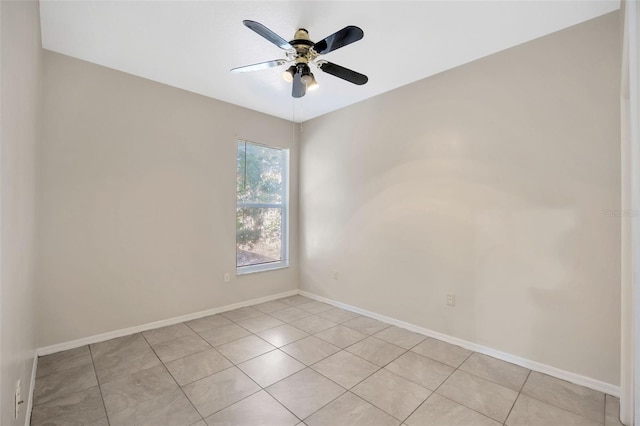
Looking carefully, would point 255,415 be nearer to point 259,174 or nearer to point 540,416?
point 540,416

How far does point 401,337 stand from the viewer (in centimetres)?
290

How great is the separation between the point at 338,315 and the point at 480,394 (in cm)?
179

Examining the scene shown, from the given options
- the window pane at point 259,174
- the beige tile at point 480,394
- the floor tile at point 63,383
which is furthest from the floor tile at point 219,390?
the window pane at point 259,174

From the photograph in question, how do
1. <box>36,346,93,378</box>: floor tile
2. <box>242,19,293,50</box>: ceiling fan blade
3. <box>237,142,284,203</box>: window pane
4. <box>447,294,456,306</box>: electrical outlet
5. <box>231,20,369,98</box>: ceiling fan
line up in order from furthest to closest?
<box>237,142,284,203</box>: window pane, <box>447,294,456,306</box>: electrical outlet, <box>36,346,93,378</box>: floor tile, <box>231,20,369,98</box>: ceiling fan, <box>242,19,293,50</box>: ceiling fan blade

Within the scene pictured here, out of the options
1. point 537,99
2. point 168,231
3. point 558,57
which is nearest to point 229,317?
point 168,231

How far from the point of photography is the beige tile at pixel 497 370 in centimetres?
213

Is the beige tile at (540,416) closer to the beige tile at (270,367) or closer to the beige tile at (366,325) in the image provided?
the beige tile at (366,325)

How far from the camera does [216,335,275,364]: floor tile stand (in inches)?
97.5

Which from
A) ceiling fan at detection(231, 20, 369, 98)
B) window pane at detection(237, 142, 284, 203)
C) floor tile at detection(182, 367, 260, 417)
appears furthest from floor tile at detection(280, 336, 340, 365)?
ceiling fan at detection(231, 20, 369, 98)

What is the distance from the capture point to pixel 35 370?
219 cm

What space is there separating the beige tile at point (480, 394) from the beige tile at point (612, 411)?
47 centimetres

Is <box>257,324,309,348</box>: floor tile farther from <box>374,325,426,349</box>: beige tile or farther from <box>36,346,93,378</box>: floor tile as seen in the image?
<box>36,346,93,378</box>: floor tile

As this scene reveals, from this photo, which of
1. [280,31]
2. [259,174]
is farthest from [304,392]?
[259,174]

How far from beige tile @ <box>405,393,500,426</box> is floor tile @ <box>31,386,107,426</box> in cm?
198
